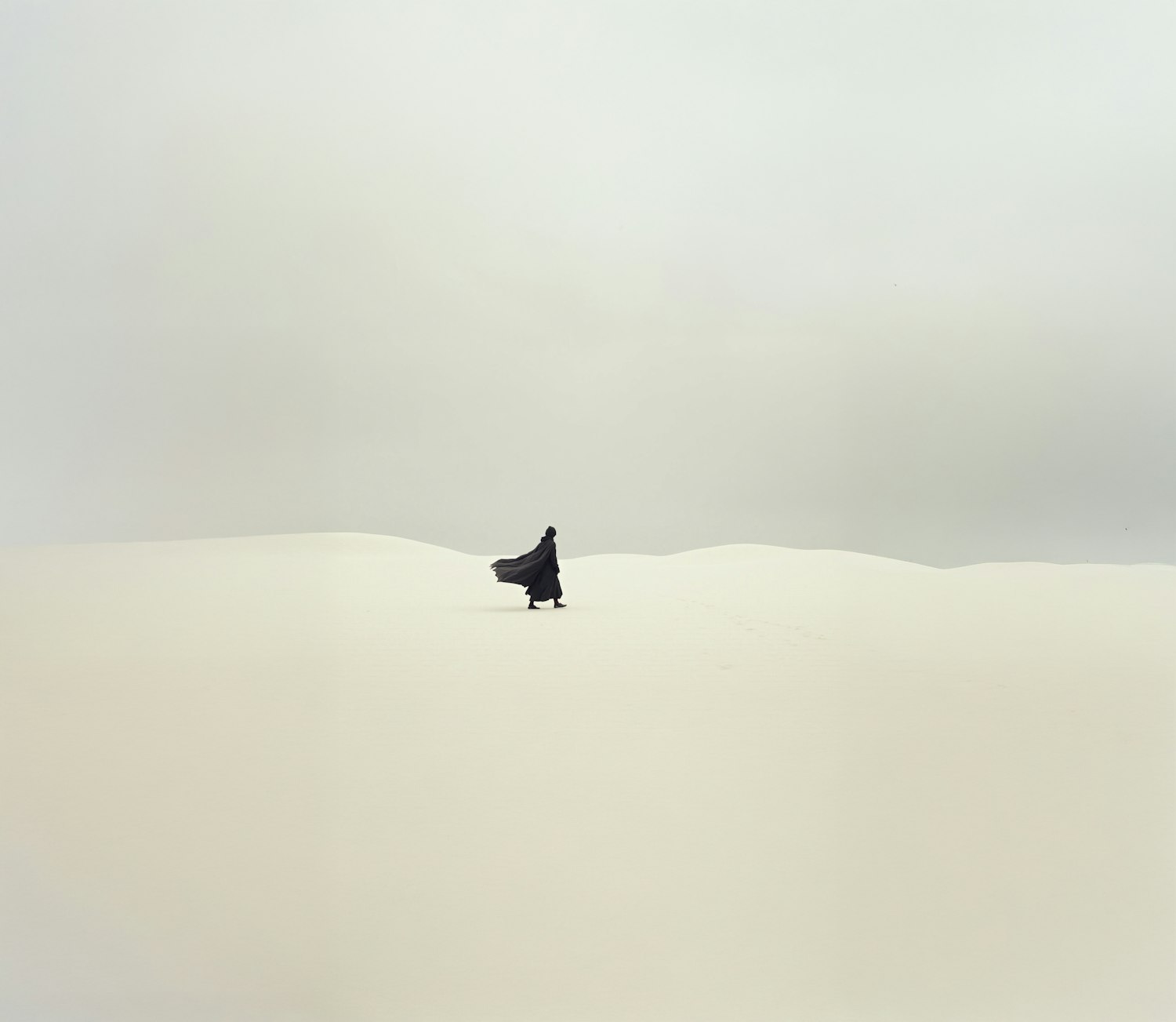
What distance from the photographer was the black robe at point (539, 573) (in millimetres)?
12219

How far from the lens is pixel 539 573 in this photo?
12.3 metres

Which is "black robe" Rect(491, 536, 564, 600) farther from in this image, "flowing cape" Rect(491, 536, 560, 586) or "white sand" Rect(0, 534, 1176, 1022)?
"white sand" Rect(0, 534, 1176, 1022)

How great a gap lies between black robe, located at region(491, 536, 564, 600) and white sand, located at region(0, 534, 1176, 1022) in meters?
3.16

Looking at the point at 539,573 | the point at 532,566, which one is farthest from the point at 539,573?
the point at 532,566

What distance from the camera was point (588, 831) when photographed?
4.17m

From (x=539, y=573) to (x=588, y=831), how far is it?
26.7 ft

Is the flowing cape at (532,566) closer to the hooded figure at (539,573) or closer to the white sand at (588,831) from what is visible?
the hooded figure at (539,573)

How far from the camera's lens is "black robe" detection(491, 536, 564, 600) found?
1222cm

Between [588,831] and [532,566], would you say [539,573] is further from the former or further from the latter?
[588,831]

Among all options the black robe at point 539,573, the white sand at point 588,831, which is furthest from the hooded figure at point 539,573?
the white sand at point 588,831

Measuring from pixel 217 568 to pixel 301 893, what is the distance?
15.3 m

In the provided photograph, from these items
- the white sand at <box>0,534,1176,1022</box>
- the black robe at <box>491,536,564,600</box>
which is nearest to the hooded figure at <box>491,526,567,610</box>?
the black robe at <box>491,536,564,600</box>

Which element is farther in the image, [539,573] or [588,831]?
[539,573]

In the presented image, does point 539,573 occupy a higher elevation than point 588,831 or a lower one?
higher
